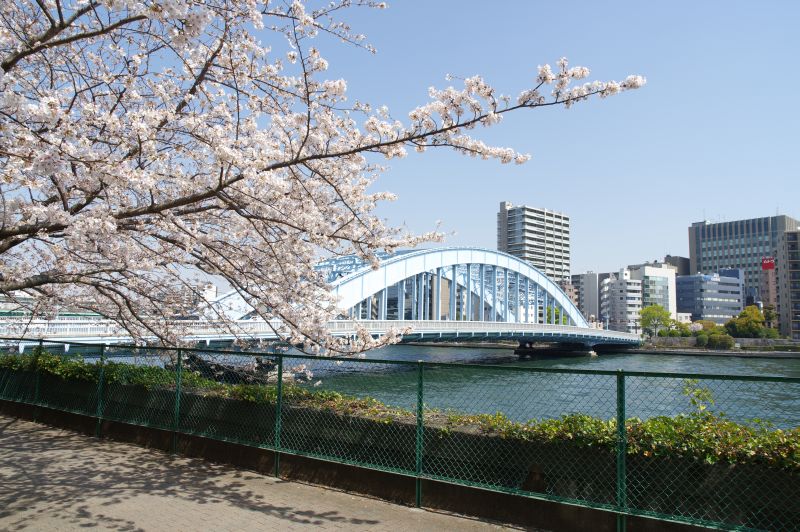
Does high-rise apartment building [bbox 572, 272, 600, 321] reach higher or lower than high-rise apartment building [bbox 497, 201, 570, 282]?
lower

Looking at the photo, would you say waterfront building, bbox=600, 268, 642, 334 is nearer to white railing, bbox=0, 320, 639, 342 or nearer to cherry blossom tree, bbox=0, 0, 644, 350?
white railing, bbox=0, 320, 639, 342

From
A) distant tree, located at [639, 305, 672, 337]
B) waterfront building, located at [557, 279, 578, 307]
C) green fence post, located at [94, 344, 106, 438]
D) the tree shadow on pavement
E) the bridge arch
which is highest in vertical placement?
waterfront building, located at [557, 279, 578, 307]

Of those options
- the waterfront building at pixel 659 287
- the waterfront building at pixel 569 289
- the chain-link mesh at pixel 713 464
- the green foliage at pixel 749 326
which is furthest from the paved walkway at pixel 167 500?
the waterfront building at pixel 569 289

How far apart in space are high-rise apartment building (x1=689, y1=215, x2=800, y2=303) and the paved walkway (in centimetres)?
15199

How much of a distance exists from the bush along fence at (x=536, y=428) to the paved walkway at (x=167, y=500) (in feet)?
1.37

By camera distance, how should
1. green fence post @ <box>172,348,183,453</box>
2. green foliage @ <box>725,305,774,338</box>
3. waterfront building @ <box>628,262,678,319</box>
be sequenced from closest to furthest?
green fence post @ <box>172,348,183,453</box> < green foliage @ <box>725,305,774,338</box> < waterfront building @ <box>628,262,678,319</box>

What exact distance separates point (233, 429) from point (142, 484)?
3.81ft

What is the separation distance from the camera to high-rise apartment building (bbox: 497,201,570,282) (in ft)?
500

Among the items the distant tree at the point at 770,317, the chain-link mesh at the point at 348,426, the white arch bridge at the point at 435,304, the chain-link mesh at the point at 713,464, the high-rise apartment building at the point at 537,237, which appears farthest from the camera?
the high-rise apartment building at the point at 537,237

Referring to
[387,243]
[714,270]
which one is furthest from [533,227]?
[387,243]

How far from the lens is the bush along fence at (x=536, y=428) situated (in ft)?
13.9

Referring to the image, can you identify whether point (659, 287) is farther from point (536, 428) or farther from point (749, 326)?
point (536, 428)

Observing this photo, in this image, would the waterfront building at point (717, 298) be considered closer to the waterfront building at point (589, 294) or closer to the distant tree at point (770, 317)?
the waterfront building at point (589, 294)

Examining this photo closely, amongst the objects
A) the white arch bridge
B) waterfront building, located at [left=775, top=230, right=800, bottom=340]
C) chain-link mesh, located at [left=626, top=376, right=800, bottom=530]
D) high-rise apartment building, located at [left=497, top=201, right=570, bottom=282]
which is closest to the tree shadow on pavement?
chain-link mesh, located at [left=626, top=376, right=800, bottom=530]
